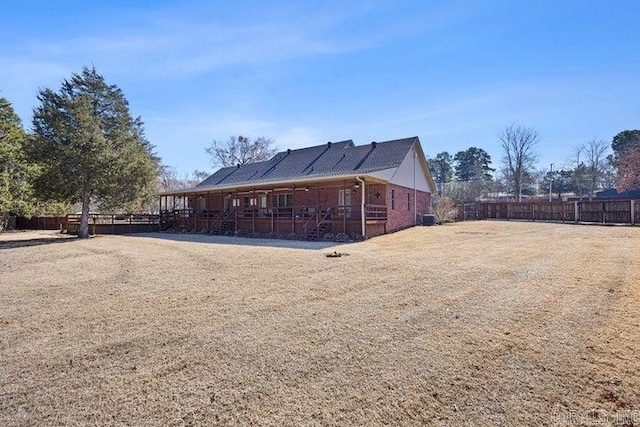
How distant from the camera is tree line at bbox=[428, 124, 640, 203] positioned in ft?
143

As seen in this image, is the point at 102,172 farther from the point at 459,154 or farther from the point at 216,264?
the point at 459,154

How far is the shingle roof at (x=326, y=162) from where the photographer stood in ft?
64.6

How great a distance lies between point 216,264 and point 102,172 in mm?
11878

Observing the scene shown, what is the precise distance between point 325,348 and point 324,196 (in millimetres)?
15327

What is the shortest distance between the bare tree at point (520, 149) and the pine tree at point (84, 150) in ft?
141

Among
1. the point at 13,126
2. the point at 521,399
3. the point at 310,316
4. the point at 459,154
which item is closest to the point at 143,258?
the point at 310,316

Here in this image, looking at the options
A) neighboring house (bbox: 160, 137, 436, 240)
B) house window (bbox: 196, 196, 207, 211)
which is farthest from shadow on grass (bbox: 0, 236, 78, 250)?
house window (bbox: 196, 196, 207, 211)

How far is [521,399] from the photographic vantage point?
2.69m

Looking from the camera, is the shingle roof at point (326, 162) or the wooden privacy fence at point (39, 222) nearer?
the shingle roof at point (326, 162)

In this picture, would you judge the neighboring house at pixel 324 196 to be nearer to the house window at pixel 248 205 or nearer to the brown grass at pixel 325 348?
the house window at pixel 248 205

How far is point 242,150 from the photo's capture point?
41.3 metres

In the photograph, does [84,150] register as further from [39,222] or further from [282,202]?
[39,222]

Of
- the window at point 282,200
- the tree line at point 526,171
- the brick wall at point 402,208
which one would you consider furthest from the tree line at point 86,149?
the tree line at point 526,171

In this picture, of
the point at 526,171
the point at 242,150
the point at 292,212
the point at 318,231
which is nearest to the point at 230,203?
the point at 292,212
